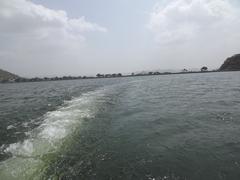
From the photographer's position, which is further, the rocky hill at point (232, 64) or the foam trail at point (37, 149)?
the rocky hill at point (232, 64)

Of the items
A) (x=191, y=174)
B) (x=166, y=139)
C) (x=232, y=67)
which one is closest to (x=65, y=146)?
(x=166, y=139)

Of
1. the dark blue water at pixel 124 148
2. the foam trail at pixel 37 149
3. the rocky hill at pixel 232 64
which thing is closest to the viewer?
the dark blue water at pixel 124 148

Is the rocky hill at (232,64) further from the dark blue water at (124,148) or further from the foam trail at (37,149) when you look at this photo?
the foam trail at (37,149)

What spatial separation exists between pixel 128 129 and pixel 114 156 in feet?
11.7

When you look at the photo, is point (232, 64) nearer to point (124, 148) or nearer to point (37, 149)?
point (124, 148)

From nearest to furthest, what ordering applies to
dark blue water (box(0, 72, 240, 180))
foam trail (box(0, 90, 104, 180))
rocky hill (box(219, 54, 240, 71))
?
dark blue water (box(0, 72, 240, 180))
foam trail (box(0, 90, 104, 180))
rocky hill (box(219, 54, 240, 71))

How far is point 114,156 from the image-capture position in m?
7.84

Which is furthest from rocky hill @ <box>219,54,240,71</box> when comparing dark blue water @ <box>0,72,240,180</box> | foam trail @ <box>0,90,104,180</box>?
foam trail @ <box>0,90,104,180</box>

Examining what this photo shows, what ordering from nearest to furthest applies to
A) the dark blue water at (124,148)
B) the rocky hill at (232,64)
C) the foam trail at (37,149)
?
1. the dark blue water at (124,148)
2. the foam trail at (37,149)
3. the rocky hill at (232,64)

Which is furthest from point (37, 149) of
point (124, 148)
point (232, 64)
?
point (232, 64)

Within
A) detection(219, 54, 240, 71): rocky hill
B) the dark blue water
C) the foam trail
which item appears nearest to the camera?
the dark blue water

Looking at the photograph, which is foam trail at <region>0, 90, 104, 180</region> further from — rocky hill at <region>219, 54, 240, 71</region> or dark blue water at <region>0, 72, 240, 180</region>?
rocky hill at <region>219, 54, 240, 71</region>

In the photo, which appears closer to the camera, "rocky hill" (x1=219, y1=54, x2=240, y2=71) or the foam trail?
the foam trail

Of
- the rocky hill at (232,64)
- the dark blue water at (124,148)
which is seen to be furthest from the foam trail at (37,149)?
the rocky hill at (232,64)
